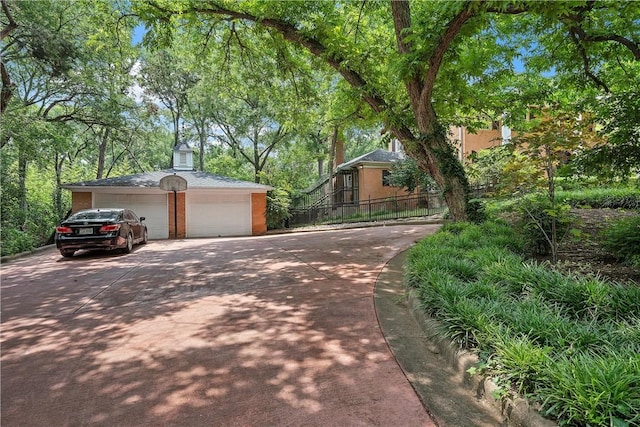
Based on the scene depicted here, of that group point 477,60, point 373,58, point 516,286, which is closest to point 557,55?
point 477,60

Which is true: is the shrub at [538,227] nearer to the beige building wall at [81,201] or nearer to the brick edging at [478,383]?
the brick edging at [478,383]

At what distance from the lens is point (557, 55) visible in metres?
7.83

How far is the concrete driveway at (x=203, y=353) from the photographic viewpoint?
2301 millimetres

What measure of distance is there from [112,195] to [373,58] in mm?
12661

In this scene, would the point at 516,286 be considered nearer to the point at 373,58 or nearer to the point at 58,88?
the point at 373,58

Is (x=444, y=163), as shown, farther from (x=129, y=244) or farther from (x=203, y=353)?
(x=129, y=244)

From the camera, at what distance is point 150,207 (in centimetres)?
1591

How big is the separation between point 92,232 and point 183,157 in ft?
40.9

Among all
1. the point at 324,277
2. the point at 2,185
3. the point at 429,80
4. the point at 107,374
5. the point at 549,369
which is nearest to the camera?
the point at 549,369

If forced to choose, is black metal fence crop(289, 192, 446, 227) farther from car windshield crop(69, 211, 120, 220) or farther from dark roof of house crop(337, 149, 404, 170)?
car windshield crop(69, 211, 120, 220)

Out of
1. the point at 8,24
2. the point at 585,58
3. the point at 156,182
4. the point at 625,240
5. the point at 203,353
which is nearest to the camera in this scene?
the point at 203,353

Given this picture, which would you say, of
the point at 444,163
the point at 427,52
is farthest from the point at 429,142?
the point at 427,52

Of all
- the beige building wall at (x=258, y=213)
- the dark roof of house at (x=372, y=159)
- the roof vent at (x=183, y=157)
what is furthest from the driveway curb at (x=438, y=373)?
the roof vent at (x=183, y=157)

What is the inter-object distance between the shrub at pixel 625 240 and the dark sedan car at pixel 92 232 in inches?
419
